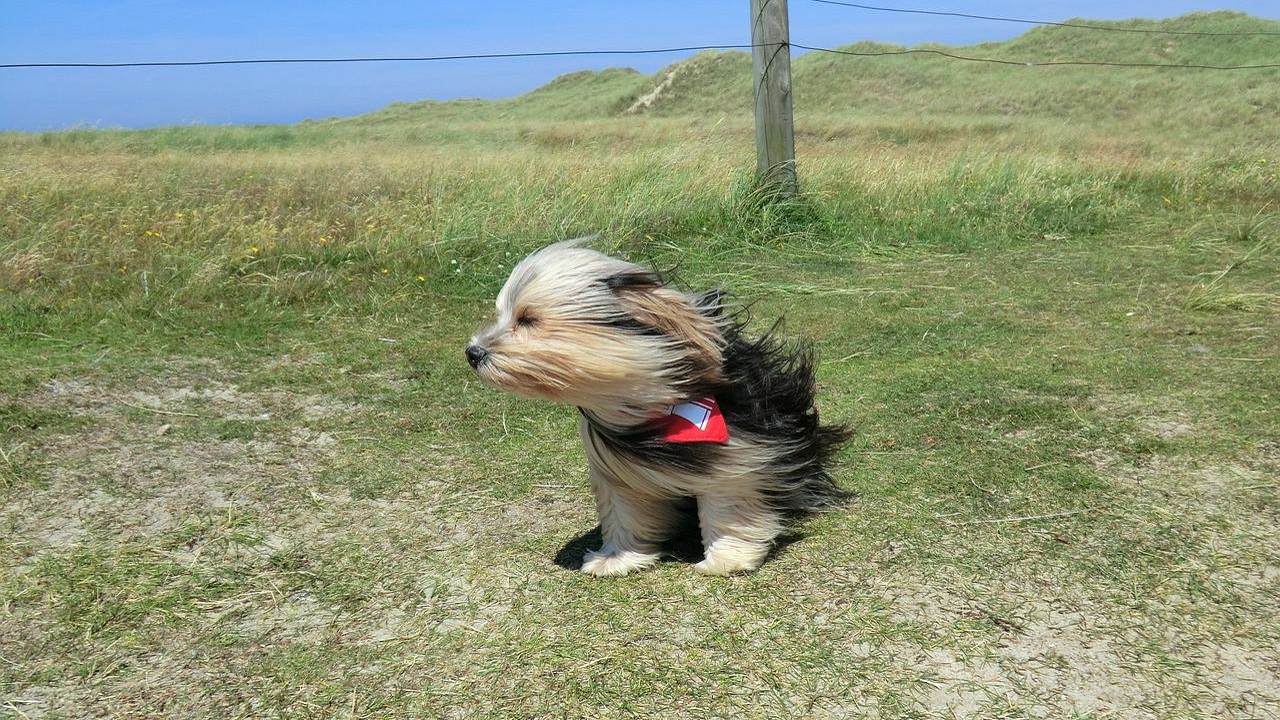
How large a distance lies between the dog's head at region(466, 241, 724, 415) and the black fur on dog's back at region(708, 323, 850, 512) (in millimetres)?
161

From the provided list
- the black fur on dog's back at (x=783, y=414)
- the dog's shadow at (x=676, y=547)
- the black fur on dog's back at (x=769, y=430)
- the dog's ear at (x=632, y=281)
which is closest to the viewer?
the dog's ear at (x=632, y=281)

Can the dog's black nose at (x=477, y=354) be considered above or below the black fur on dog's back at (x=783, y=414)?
above

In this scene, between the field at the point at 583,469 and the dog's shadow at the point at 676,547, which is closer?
the field at the point at 583,469

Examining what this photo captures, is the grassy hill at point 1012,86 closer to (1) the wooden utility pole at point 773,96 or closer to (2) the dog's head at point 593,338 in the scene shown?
(1) the wooden utility pole at point 773,96

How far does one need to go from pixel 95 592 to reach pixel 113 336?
2880mm

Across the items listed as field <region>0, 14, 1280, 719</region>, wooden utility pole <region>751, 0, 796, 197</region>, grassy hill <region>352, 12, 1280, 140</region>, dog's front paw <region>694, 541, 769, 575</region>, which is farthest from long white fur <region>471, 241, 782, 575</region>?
grassy hill <region>352, 12, 1280, 140</region>

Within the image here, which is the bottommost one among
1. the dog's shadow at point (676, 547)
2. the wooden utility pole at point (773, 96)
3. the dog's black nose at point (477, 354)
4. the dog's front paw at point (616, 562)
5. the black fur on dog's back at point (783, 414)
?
the dog's shadow at point (676, 547)

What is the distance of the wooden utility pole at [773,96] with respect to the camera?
8.12 metres

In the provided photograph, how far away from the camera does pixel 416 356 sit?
5.46 m

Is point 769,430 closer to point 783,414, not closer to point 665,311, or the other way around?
point 783,414

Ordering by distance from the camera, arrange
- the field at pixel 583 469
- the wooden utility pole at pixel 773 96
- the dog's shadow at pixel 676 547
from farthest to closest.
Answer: the wooden utility pole at pixel 773 96 → the dog's shadow at pixel 676 547 → the field at pixel 583 469

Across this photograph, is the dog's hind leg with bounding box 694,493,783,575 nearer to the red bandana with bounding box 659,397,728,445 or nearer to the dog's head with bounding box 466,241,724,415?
the red bandana with bounding box 659,397,728,445

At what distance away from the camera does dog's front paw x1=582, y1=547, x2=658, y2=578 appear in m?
3.05

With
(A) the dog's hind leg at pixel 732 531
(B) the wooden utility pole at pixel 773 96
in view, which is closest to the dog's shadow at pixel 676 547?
(A) the dog's hind leg at pixel 732 531
